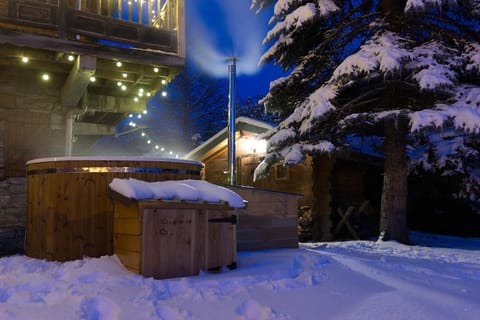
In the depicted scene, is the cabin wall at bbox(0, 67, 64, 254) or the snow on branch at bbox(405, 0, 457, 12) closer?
the cabin wall at bbox(0, 67, 64, 254)

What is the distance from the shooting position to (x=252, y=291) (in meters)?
4.02

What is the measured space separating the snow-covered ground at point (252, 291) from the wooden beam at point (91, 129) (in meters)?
7.82

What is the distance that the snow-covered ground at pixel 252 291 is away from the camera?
11.0 ft

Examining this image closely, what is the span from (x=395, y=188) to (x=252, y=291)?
6592mm

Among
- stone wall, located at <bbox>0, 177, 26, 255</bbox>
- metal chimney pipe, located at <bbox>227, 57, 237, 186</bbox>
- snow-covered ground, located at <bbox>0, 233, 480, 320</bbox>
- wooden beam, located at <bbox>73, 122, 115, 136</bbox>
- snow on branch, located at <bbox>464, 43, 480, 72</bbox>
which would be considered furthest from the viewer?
wooden beam, located at <bbox>73, 122, 115, 136</bbox>

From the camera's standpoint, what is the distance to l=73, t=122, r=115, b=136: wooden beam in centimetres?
1277

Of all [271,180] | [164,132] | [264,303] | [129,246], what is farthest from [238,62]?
[164,132]

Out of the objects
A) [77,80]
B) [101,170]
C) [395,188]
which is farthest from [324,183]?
[101,170]

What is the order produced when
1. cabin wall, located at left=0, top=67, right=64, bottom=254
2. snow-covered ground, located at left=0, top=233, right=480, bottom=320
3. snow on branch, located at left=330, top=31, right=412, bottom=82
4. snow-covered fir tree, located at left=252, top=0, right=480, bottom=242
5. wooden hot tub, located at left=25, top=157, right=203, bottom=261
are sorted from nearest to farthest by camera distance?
1. snow-covered ground, located at left=0, top=233, right=480, bottom=320
2. wooden hot tub, located at left=25, top=157, right=203, bottom=261
3. cabin wall, located at left=0, top=67, right=64, bottom=254
4. snow on branch, located at left=330, top=31, right=412, bottom=82
5. snow-covered fir tree, located at left=252, top=0, right=480, bottom=242

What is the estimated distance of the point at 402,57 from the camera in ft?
27.2

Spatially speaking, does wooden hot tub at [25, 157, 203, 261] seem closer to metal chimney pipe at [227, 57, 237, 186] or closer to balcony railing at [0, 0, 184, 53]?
balcony railing at [0, 0, 184, 53]

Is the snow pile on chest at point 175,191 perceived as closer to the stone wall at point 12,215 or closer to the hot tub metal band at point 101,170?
the hot tub metal band at point 101,170

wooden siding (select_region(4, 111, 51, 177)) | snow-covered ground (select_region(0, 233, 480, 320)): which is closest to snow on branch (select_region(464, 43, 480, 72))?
snow-covered ground (select_region(0, 233, 480, 320))

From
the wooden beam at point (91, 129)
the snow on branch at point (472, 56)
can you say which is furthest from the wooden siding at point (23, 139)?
the snow on branch at point (472, 56)
